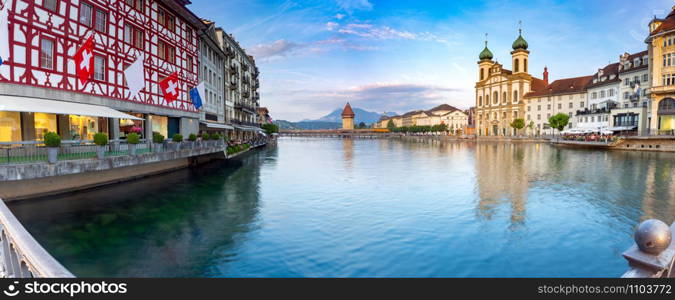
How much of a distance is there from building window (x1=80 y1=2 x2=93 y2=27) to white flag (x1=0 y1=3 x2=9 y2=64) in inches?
191

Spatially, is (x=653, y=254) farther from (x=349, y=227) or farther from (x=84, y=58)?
(x=84, y=58)

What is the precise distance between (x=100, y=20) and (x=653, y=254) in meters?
29.3

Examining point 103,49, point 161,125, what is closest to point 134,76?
point 103,49

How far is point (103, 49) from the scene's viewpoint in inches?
947

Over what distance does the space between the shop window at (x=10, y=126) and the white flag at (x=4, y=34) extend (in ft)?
9.60

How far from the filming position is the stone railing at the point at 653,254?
4773 millimetres

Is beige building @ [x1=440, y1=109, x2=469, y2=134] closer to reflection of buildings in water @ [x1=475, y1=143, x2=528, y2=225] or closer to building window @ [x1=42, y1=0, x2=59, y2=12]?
reflection of buildings in water @ [x1=475, y1=143, x2=528, y2=225]

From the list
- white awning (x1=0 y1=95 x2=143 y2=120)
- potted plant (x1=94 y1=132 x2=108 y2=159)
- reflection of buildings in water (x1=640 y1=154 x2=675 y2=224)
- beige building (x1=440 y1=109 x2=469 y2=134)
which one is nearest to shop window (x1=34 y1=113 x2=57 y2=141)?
white awning (x1=0 y1=95 x2=143 y2=120)

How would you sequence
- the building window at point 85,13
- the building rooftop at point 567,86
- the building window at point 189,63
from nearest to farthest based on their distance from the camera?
1. the building window at point 85,13
2. the building window at point 189,63
3. the building rooftop at point 567,86

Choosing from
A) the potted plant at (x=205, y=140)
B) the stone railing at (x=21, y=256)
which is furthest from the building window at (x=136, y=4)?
the stone railing at (x=21, y=256)

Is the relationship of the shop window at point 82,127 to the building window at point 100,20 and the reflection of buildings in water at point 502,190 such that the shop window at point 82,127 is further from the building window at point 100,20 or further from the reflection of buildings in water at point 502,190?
the reflection of buildings in water at point 502,190

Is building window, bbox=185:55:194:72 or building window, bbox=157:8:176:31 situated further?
building window, bbox=185:55:194:72

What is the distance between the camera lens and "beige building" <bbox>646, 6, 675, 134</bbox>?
51.8m
